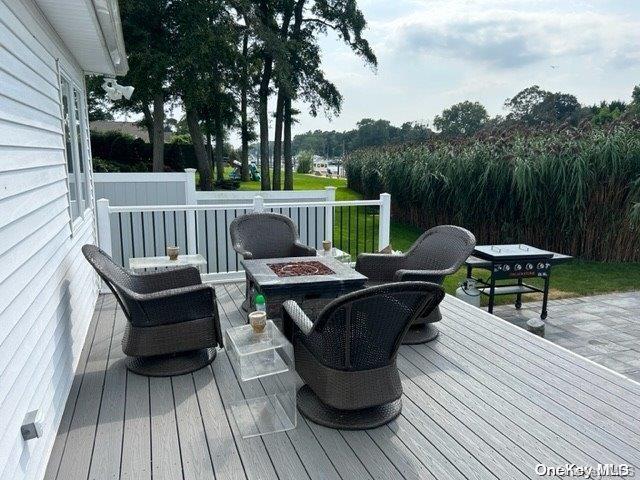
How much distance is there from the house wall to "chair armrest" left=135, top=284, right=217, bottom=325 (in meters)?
0.52

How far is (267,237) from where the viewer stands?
479cm

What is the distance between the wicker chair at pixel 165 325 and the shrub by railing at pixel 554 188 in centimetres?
586

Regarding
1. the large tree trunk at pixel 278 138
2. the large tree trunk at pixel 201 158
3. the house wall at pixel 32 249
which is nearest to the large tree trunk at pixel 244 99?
the large tree trunk at pixel 278 138

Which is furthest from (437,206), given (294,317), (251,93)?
(251,93)

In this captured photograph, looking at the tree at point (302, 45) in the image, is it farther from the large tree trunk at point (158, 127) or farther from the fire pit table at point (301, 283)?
the fire pit table at point (301, 283)

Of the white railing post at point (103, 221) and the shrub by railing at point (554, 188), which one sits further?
the shrub by railing at point (554, 188)

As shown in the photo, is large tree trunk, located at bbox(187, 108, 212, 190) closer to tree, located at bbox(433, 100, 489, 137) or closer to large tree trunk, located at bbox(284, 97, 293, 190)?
large tree trunk, located at bbox(284, 97, 293, 190)

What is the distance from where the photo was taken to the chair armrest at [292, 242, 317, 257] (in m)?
4.63

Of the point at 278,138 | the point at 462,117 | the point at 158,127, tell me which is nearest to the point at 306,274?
the point at 158,127

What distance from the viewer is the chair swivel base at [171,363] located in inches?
123

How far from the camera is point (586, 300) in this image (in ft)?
19.4

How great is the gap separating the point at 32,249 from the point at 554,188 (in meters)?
7.21

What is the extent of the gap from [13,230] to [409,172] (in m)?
9.45

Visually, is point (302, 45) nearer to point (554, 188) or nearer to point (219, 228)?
point (219, 228)
